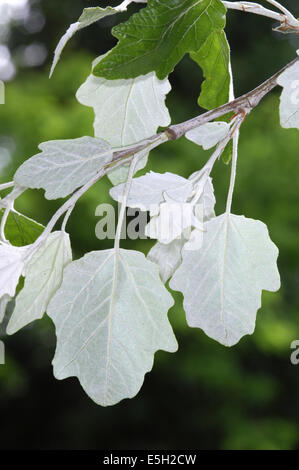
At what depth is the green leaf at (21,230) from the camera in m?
0.42

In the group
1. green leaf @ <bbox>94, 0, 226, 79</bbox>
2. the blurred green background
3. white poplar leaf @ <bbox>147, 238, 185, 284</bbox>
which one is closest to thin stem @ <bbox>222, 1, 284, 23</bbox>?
green leaf @ <bbox>94, 0, 226, 79</bbox>

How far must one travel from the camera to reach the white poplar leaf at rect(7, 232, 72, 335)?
0.34 m

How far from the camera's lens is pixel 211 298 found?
13.0 inches

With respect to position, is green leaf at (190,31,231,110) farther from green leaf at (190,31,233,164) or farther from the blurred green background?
the blurred green background

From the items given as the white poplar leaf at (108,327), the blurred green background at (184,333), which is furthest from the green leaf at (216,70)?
the blurred green background at (184,333)

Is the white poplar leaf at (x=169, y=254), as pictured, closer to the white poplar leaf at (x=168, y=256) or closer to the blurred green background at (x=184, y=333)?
the white poplar leaf at (x=168, y=256)

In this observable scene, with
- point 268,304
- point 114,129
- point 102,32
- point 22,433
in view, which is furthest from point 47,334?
point 114,129

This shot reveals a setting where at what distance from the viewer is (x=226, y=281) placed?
331 millimetres

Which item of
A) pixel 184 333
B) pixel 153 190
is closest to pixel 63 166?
pixel 153 190

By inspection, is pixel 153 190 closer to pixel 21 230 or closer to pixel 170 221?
pixel 170 221

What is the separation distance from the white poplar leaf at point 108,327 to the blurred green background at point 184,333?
1297 mm

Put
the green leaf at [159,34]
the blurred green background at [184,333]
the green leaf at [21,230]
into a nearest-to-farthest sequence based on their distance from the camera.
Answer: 1. the green leaf at [159,34]
2. the green leaf at [21,230]
3. the blurred green background at [184,333]
